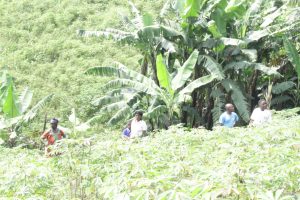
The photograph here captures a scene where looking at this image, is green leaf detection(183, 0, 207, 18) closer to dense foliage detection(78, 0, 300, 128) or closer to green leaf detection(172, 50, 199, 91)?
dense foliage detection(78, 0, 300, 128)

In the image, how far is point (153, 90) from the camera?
30.8 ft

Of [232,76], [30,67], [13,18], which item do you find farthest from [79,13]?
[232,76]

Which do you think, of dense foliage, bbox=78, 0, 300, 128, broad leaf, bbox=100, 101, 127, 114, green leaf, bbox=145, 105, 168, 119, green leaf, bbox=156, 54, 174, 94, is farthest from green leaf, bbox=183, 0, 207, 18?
broad leaf, bbox=100, 101, 127, 114

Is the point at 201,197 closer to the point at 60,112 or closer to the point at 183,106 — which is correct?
the point at 183,106

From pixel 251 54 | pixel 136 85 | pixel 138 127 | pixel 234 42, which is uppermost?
pixel 234 42

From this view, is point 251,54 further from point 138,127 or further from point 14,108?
point 14,108

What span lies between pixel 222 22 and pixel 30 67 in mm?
6447

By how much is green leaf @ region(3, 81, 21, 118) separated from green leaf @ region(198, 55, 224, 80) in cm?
370

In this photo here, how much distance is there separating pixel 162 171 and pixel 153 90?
6.43 m

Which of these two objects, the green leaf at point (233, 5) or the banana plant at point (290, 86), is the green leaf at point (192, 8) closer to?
the green leaf at point (233, 5)

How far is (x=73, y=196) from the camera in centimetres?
320

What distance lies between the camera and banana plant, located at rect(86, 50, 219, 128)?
9078 millimetres

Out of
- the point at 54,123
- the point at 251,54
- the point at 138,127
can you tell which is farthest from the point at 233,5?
the point at 54,123

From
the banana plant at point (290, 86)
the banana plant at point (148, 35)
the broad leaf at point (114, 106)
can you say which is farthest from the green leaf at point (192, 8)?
the broad leaf at point (114, 106)
